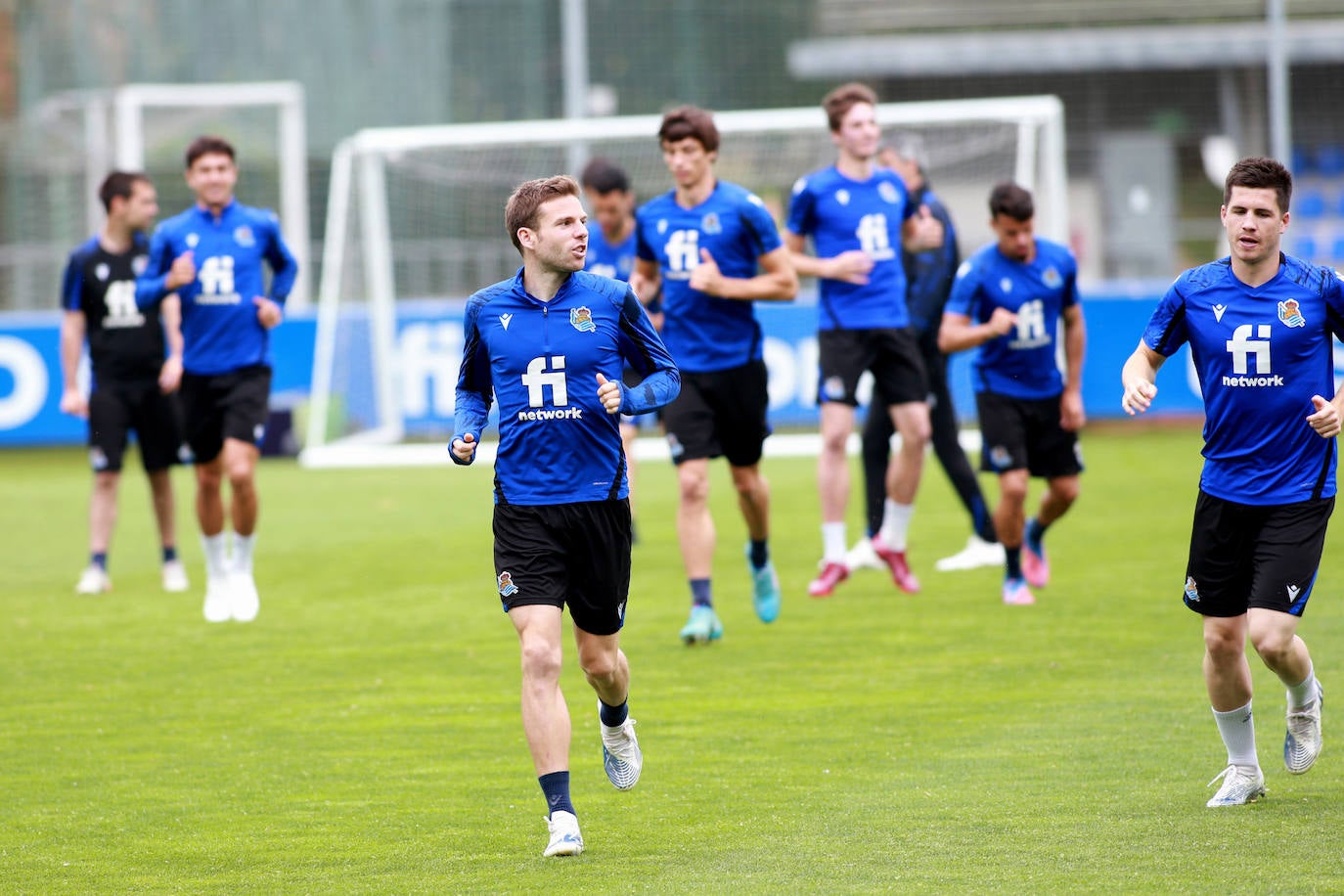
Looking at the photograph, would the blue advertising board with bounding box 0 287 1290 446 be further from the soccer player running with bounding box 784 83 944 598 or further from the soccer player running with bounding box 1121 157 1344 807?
the soccer player running with bounding box 1121 157 1344 807

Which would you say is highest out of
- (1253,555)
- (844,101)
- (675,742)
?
(844,101)

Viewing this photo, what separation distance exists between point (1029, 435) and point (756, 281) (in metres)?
1.82

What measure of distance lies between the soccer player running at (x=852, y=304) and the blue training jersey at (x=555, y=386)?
3835 millimetres

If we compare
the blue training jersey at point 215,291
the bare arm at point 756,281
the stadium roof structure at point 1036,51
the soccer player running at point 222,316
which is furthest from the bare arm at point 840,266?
the stadium roof structure at point 1036,51

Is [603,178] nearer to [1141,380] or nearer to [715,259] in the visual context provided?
[715,259]

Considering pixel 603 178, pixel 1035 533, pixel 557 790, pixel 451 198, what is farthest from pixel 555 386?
pixel 451 198

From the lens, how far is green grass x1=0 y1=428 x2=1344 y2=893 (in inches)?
193

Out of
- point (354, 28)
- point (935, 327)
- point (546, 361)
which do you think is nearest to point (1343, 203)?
point (354, 28)

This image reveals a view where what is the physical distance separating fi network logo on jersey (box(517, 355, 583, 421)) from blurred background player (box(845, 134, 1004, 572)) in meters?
4.91

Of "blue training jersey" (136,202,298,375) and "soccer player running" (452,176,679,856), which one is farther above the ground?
"blue training jersey" (136,202,298,375)

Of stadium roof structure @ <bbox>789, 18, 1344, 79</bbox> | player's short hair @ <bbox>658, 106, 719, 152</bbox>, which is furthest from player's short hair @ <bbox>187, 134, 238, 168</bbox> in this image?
stadium roof structure @ <bbox>789, 18, 1344, 79</bbox>

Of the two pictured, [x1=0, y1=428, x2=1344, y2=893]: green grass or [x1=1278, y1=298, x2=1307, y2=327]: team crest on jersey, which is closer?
[x1=0, y1=428, x2=1344, y2=893]: green grass

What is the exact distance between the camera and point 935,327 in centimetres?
1048

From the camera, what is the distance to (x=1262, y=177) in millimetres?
5172
